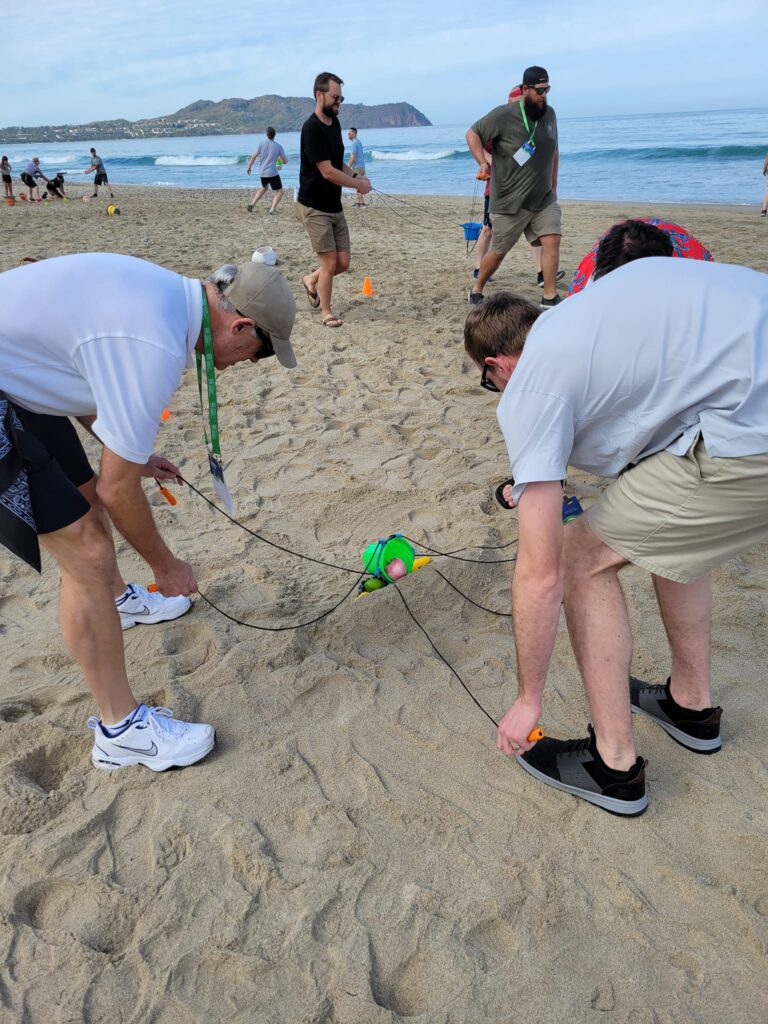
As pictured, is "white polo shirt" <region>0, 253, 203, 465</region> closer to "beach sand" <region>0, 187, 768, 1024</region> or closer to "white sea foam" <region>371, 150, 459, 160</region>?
"beach sand" <region>0, 187, 768, 1024</region>

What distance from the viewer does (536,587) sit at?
5.82 feet

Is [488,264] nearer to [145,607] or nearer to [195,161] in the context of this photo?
[145,607]

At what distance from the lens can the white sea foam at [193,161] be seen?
43.5m

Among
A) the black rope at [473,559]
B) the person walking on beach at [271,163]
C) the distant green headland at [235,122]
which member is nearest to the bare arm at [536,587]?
the black rope at [473,559]

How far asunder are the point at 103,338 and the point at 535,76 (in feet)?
18.0

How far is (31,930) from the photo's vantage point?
1.80 metres

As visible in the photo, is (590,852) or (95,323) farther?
(590,852)

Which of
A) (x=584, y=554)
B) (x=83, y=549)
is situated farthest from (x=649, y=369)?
(x=83, y=549)

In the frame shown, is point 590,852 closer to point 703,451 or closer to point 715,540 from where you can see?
point 715,540

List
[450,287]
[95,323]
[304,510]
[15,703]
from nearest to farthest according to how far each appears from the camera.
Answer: [95,323], [15,703], [304,510], [450,287]

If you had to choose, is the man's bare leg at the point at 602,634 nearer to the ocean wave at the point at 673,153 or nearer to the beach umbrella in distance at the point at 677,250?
the beach umbrella in distance at the point at 677,250

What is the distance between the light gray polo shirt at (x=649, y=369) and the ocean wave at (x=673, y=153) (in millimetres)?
28436

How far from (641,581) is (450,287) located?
18.4ft

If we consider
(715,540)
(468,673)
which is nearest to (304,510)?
(468,673)
